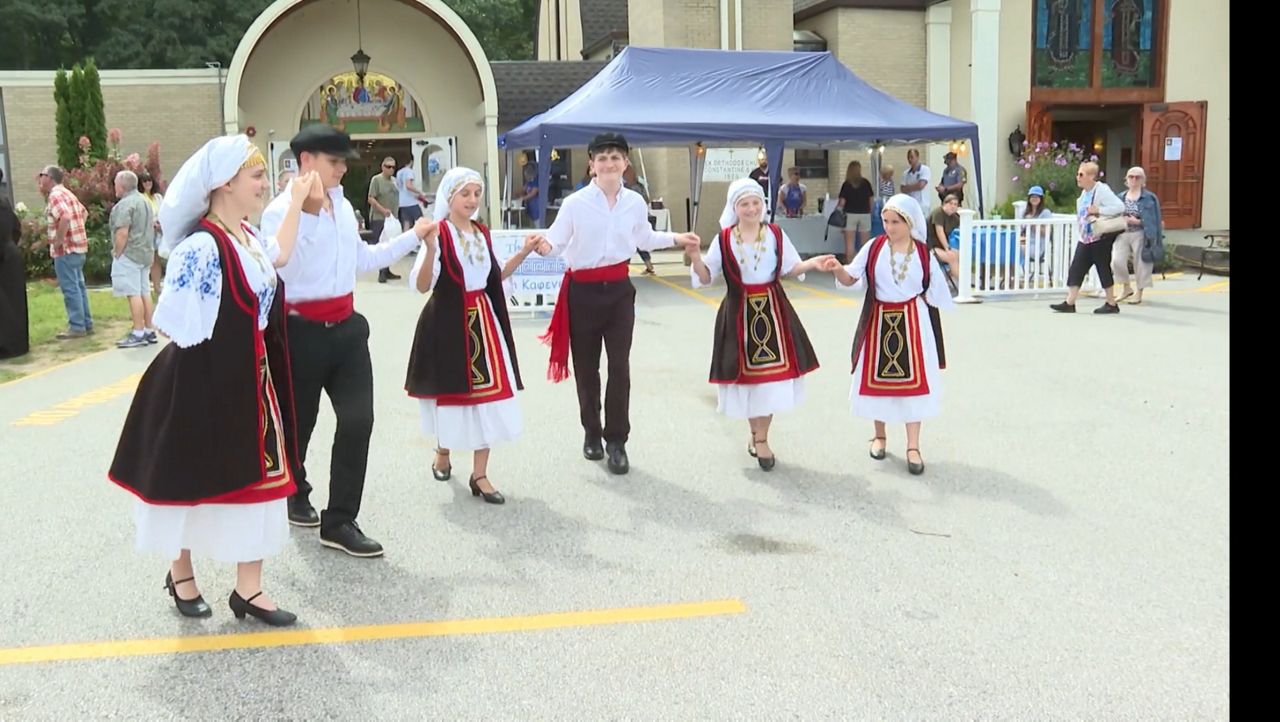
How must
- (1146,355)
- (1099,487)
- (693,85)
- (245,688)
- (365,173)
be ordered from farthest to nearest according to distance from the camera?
(365,173), (693,85), (1146,355), (1099,487), (245,688)

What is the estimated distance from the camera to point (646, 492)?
5969mm

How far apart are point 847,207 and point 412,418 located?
12.5m

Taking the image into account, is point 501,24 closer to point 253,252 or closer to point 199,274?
point 253,252

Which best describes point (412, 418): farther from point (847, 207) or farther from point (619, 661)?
point (847, 207)

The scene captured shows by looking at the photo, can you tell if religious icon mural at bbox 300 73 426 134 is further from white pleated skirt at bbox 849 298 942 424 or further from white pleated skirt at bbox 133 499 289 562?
white pleated skirt at bbox 133 499 289 562

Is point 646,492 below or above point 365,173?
below

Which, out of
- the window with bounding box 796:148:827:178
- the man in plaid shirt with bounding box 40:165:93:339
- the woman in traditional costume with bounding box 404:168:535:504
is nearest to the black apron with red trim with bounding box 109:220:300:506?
the woman in traditional costume with bounding box 404:168:535:504

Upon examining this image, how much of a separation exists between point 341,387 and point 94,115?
18.7 meters

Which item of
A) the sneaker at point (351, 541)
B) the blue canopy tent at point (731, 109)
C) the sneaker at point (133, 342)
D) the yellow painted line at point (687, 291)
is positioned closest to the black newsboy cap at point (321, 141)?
the sneaker at point (351, 541)

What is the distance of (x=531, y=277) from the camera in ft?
44.1

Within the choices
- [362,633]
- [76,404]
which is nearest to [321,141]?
[362,633]

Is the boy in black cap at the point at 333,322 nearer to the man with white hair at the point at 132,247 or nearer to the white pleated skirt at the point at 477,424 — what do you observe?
the white pleated skirt at the point at 477,424

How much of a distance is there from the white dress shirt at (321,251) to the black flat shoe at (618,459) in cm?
206
